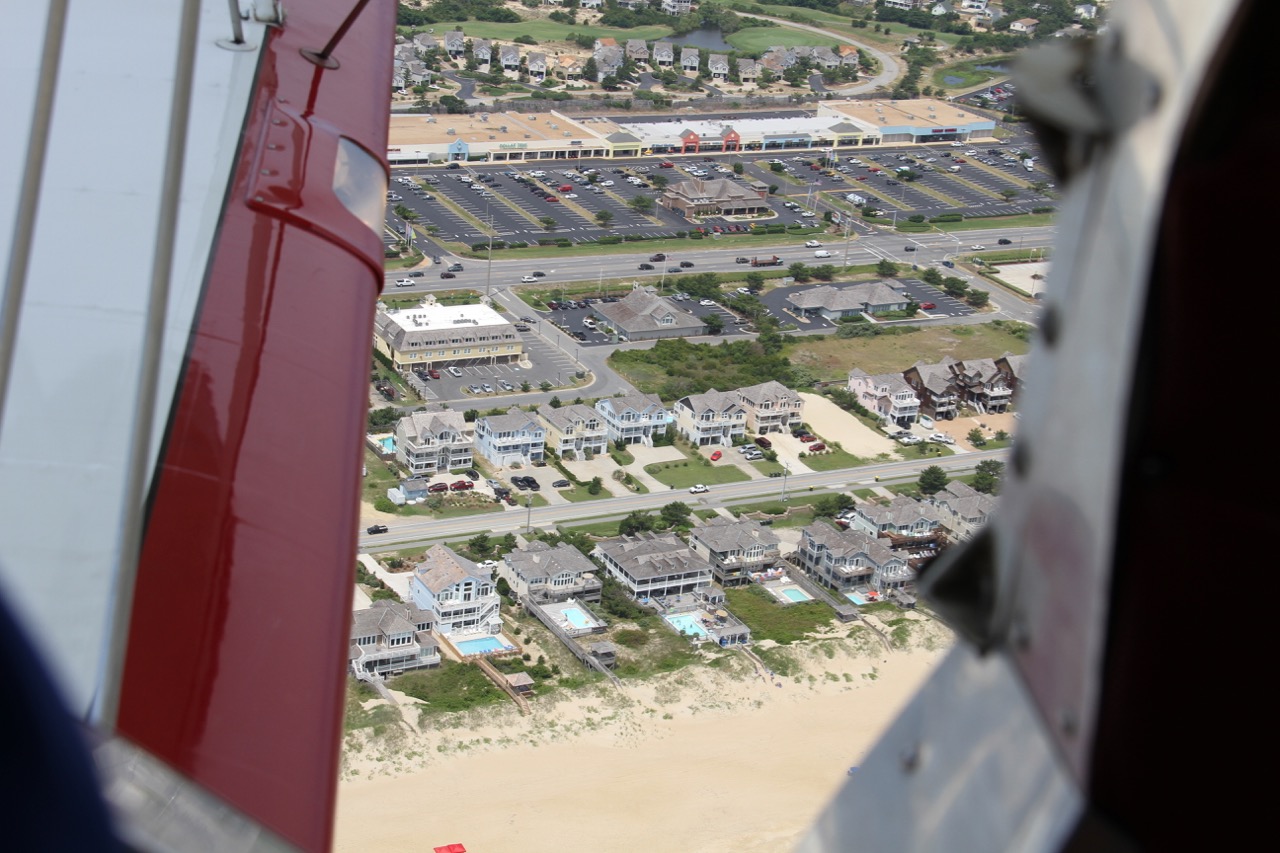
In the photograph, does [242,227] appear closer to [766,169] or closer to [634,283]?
[634,283]

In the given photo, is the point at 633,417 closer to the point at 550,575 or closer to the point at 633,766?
the point at 550,575

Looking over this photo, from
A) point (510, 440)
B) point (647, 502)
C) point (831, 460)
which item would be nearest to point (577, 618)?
point (647, 502)

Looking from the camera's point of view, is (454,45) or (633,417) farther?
(454,45)

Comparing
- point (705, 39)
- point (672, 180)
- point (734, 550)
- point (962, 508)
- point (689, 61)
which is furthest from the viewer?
point (705, 39)

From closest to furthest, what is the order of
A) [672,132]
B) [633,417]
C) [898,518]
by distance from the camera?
1. [898,518]
2. [633,417]
3. [672,132]

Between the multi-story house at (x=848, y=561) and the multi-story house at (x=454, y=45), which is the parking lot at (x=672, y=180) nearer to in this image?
the multi-story house at (x=454, y=45)

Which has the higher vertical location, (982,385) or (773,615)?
(982,385)

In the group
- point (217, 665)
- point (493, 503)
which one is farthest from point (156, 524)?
point (493, 503)
